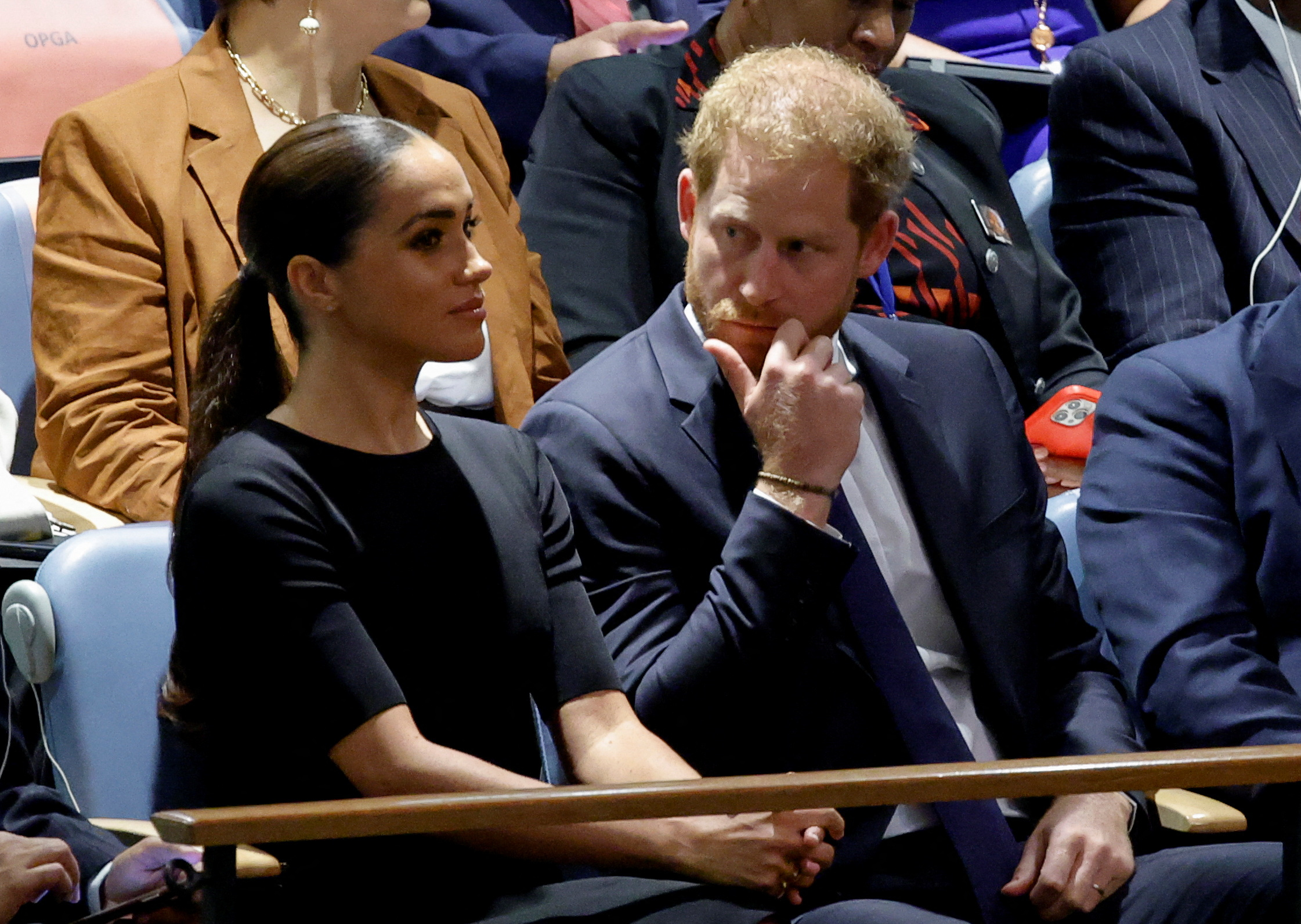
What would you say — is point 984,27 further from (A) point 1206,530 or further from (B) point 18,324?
(B) point 18,324

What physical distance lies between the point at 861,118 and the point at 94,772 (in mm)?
927

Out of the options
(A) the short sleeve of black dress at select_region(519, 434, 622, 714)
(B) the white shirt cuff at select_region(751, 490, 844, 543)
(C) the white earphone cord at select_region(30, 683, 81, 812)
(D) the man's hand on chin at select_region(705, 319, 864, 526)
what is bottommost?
(C) the white earphone cord at select_region(30, 683, 81, 812)

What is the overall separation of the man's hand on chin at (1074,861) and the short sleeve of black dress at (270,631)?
56 centimetres

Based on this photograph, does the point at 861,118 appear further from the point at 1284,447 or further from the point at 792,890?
the point at 792,890

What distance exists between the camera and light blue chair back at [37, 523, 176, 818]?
1.65 m

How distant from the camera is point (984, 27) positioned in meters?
3.31

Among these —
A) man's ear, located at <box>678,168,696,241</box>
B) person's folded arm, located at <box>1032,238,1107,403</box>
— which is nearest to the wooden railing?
man's ear, located at <box>678,168,696,241</box>

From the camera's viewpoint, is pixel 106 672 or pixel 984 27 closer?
pixel 106 672

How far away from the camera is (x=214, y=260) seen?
212cm

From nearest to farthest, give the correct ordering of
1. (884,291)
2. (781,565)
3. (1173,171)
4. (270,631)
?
(270,631) < (781,565) < (884,291) < (1173,171)

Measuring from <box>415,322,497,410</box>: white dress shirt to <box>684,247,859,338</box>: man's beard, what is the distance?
0.56m

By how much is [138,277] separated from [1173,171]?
1.40 m

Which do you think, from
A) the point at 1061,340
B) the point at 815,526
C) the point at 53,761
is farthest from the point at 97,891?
the point at 1061,340

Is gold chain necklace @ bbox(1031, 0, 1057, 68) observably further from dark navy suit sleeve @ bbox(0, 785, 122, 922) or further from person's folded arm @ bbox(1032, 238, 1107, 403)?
dark navy suit sleeve @ bbox(0, 785, 122, 922)
